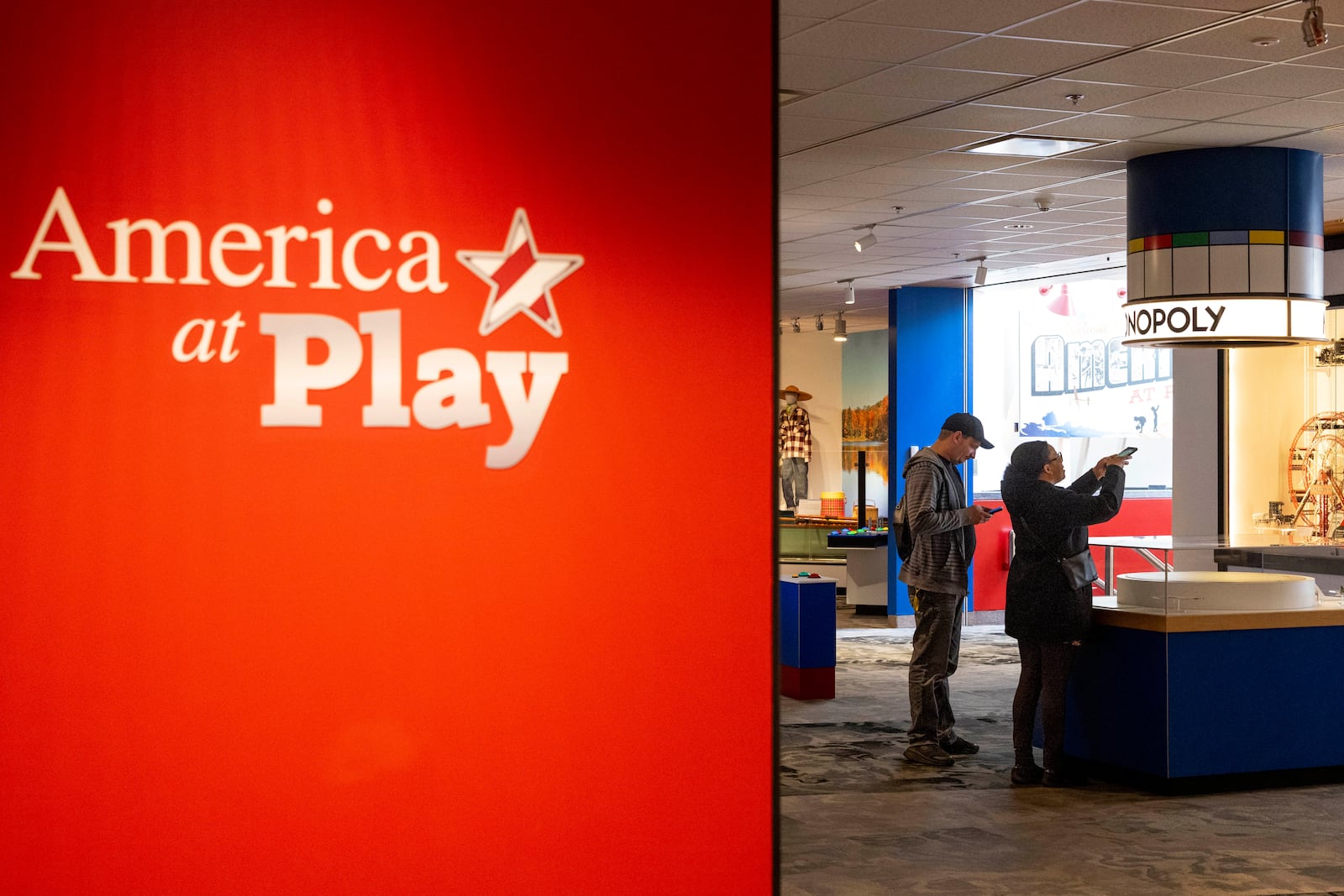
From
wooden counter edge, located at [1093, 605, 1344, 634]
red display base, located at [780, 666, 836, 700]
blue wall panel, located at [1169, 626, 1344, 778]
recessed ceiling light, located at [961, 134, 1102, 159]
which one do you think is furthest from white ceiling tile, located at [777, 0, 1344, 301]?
red display base, located at [780, 666, 836, 700]

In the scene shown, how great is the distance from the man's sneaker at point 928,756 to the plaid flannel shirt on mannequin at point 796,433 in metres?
11.7

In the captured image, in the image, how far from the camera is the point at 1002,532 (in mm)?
13625

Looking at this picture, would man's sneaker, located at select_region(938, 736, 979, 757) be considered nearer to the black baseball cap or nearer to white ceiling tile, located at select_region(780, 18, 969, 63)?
the black baseball cap

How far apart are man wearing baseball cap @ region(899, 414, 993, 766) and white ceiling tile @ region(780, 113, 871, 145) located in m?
1.59

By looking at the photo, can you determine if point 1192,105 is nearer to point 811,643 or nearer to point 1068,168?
point 1068,168

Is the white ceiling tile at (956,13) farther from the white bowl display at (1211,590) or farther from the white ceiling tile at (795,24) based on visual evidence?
the white bowl display at (1211,590)

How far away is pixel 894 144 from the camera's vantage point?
768 cm

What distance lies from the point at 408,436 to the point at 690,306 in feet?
2.43

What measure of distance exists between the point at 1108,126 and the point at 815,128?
146 centimetres

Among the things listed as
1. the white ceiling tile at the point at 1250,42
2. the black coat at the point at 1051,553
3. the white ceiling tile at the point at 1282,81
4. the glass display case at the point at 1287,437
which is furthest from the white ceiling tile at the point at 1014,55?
the glass display case at the point at 1287,437

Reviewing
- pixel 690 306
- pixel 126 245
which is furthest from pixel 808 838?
pixel 126 245

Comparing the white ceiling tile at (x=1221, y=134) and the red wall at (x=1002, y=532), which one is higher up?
the white ceiling tile at (x=1221, y=134)

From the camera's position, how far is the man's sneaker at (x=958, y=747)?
7.09m

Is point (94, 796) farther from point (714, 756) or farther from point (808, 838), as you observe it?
point (808, 838)
